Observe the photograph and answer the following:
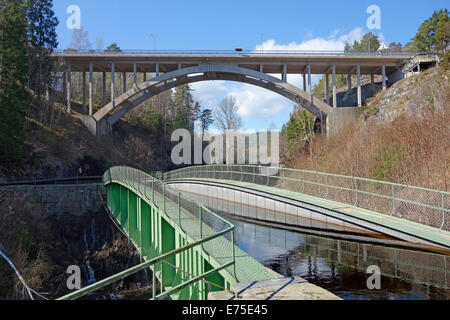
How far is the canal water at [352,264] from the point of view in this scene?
23.4 ft

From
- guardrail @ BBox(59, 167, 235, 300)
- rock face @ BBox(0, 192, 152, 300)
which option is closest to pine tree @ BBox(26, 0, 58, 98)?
rock face @ BBox(0, 192, 152, 300)

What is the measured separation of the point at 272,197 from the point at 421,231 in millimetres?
6972

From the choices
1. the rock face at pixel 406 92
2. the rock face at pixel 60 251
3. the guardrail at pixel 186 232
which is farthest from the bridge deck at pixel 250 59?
the guardrail at pixel 186 232

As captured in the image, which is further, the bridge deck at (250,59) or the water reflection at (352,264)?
the bridge deck at (250,59)

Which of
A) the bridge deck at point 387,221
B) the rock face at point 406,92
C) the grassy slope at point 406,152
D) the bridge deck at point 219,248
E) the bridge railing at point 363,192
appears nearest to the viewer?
the bridge deck at point 219,248

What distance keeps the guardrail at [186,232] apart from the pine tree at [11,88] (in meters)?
14.7

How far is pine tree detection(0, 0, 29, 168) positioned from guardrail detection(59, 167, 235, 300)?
14.7 metres

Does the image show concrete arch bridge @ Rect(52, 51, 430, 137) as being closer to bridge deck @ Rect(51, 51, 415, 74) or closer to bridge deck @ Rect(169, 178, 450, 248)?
bridge deck @ Rect(51, 51, 415, 74)

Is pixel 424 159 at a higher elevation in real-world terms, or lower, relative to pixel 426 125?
lower

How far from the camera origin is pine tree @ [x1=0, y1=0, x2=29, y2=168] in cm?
2375

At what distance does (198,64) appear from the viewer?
3634cm

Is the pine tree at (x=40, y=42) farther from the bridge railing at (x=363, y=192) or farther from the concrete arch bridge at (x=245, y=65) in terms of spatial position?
the bridge railing at (x=363, y=192)

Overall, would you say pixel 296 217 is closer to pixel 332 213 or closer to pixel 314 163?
pixel 332 213
